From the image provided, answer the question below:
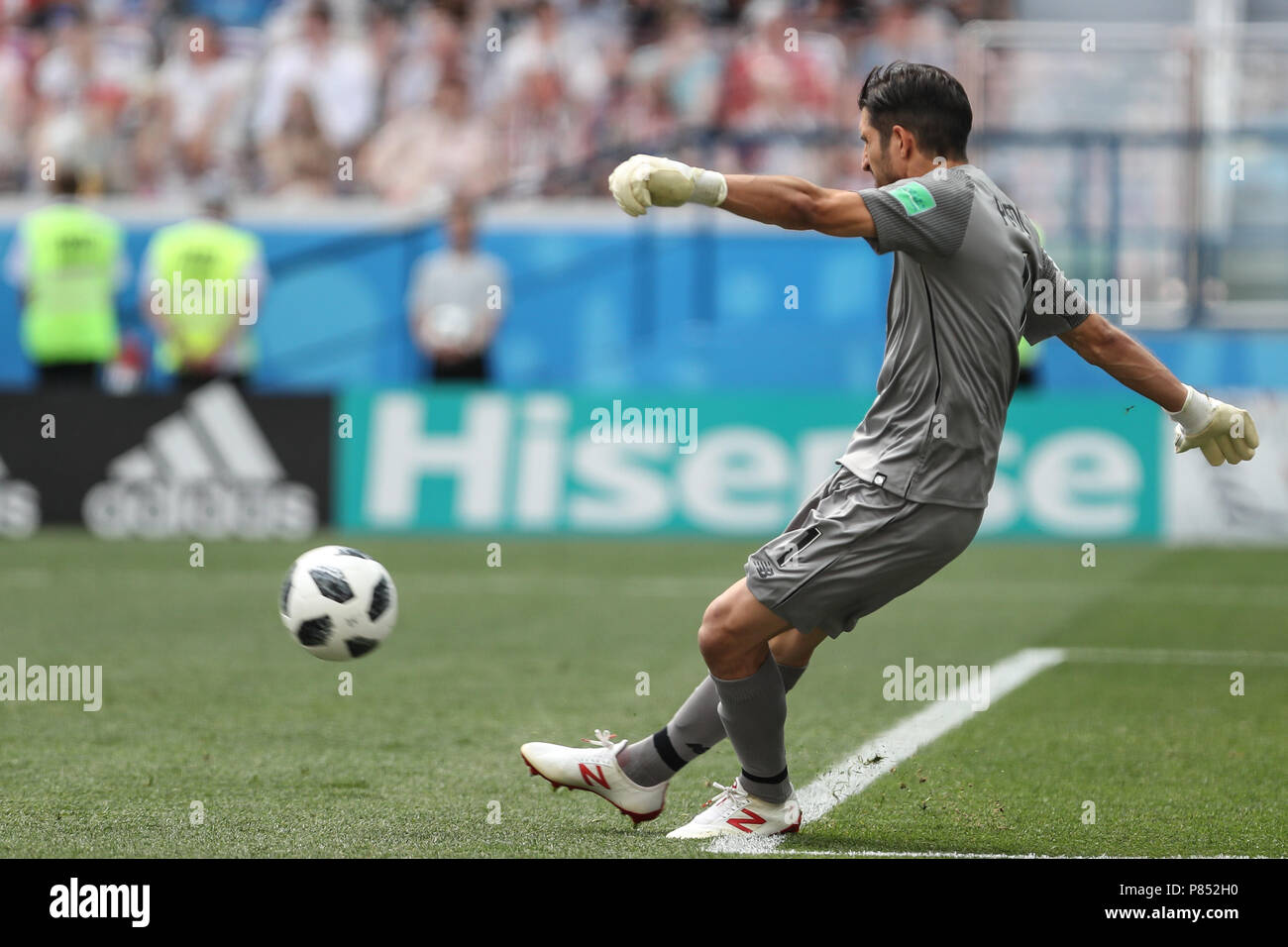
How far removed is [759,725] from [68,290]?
38.7ft

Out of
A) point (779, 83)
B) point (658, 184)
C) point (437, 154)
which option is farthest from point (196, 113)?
point (658, 184)

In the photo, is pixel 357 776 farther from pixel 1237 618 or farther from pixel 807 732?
pixel 1237 618

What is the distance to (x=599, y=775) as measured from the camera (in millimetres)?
5875

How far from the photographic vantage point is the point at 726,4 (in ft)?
62.1

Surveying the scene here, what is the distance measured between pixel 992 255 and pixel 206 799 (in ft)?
9.50

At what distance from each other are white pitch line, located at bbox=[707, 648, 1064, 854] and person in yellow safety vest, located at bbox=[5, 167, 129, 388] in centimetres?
935

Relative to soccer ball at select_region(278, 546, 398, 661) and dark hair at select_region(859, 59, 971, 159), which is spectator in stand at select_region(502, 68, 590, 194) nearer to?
soccer ball at select_region(278, 546, 398, 661)

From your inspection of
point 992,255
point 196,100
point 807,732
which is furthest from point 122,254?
point 992,255

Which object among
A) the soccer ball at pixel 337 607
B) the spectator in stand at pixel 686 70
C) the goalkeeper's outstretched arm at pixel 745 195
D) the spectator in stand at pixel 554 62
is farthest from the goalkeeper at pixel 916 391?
the spectator in stand at pixel 554 62

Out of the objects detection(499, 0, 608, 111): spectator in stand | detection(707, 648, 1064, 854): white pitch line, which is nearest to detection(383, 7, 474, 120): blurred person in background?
detection(499, 0, 608, 111): spectator in stand

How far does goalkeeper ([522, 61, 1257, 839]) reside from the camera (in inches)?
204

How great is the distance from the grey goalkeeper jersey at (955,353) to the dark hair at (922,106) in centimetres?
9

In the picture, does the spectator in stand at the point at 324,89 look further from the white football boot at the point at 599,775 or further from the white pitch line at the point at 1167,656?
the white football boot at the point at 599,775

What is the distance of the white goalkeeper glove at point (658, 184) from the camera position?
470 centimetres
